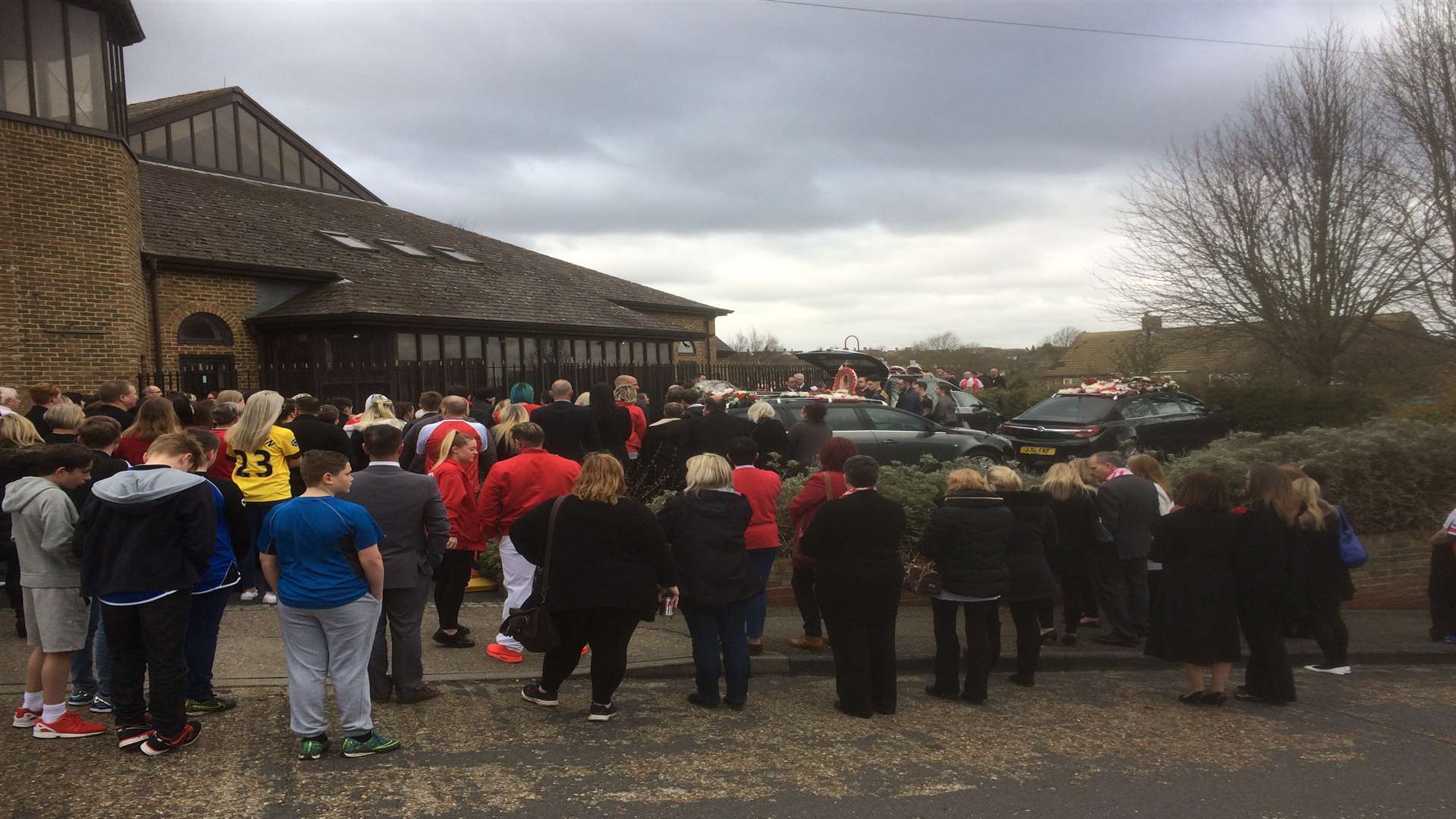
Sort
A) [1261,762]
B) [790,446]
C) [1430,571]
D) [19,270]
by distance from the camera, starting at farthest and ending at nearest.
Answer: [19,270]
[790,446]
[1430,571]
[1261,762]

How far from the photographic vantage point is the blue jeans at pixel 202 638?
5051mm

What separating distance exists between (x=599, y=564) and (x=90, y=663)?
2806mm

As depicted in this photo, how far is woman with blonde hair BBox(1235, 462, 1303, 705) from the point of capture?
624cm

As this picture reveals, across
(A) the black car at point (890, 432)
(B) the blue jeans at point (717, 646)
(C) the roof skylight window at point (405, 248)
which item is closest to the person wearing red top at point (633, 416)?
(A) the black car at point (890, 432)

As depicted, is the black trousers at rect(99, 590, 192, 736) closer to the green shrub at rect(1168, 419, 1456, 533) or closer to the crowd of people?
the crowd of people

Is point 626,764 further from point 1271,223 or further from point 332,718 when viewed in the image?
point 1271,223

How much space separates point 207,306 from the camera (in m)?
18.3

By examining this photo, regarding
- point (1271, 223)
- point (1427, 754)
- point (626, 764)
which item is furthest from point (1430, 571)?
point (1271, 223)

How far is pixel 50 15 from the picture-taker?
1382cm

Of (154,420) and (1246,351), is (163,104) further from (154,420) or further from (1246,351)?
(1246,351)

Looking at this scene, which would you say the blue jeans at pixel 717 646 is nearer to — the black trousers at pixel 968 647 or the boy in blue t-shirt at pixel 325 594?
the black trousers at pixel 968 647

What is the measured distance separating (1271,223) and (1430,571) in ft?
48.2

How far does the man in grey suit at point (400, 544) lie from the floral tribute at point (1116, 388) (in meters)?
13.8

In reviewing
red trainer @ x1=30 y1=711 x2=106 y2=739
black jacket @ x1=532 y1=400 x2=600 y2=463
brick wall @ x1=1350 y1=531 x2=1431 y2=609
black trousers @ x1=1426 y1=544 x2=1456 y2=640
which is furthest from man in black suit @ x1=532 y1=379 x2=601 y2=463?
brick wall @ x1=1350 y1=531 x2=1431 y2=609
